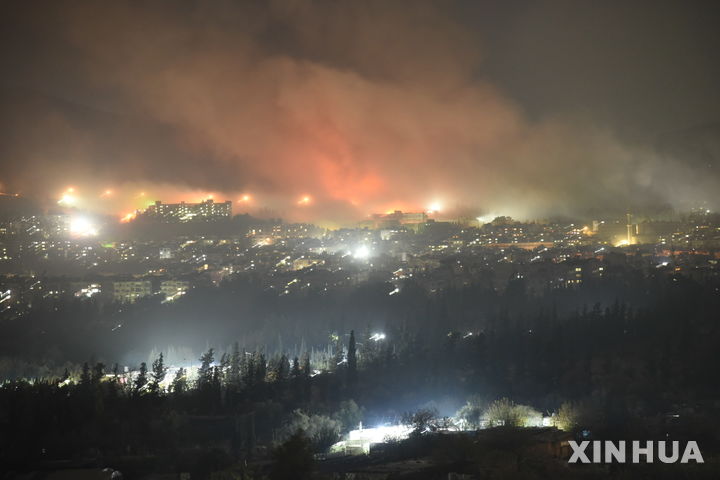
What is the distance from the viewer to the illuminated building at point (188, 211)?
45.9 meters

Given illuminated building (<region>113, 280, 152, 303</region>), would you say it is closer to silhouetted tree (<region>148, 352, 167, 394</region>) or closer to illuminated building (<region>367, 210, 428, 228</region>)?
silhouetted tree (<region>148, 352, 167, 394</region>)

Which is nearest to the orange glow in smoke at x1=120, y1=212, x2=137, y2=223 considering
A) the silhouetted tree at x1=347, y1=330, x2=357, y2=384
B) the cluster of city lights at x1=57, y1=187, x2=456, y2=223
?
the cluster of city lights at x1=57, y1=187, x2=456, y2=223

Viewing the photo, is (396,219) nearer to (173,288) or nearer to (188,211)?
(188,211)

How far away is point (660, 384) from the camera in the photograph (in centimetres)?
1898

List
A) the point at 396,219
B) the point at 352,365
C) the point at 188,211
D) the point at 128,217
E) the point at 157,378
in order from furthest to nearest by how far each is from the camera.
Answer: the point at 396,219, the point at 188,211, the point at 128,217, the point at 352,365, the point at 157,378

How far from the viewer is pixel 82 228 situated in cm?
4100

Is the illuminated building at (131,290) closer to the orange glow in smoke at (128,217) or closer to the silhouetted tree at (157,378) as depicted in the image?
the orange glow in smoke at (128,217)

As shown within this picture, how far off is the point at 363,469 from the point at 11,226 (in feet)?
95.3

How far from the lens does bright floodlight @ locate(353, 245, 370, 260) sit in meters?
38.9

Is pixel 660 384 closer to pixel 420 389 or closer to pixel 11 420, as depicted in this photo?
pixel 420 389

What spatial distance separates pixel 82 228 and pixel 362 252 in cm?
1414

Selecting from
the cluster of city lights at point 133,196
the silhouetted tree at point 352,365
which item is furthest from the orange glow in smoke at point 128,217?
the silhouetted tree at point 352,365

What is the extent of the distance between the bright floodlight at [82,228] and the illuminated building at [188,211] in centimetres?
415

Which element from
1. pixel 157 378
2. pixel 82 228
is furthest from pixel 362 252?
pixel 157 378
